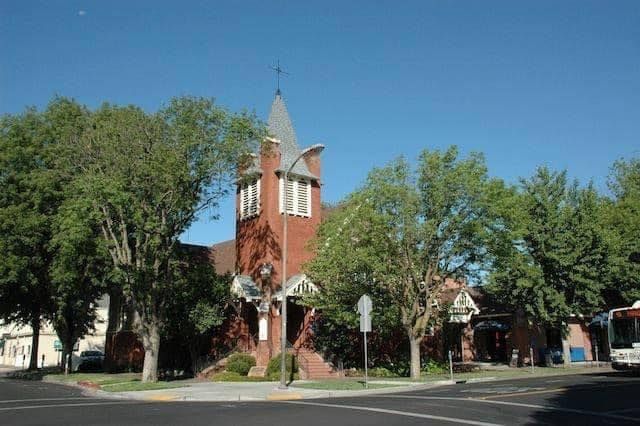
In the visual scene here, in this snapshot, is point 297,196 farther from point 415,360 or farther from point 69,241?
point 69,241

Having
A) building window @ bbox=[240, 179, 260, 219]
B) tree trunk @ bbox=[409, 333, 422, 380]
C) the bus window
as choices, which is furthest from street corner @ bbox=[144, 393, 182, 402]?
the bus window

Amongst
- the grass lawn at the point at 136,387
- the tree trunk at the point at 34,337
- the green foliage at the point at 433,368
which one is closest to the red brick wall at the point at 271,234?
the green foliage at the point at 433,368

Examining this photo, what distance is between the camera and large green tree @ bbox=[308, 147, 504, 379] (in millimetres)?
24422

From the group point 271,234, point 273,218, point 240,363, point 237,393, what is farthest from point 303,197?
point 237,393

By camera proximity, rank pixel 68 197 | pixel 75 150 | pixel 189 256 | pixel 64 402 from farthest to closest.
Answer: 1. pixel 189 256
2. pixel 68 197
3. pixel 75 150
4. pixel 64 402

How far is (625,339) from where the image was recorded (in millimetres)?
24375

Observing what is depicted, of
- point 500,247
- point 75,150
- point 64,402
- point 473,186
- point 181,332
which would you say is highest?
point 75,150

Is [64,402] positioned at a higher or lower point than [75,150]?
lower

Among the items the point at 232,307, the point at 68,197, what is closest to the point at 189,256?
the point at 232,307

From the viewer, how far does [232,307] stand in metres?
31.9

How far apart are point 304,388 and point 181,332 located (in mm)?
11553

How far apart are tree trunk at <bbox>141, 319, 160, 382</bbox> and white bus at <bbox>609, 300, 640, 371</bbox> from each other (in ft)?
64.0

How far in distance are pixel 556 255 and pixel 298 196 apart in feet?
48.8

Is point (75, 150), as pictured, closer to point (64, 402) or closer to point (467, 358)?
point (64, 402)
